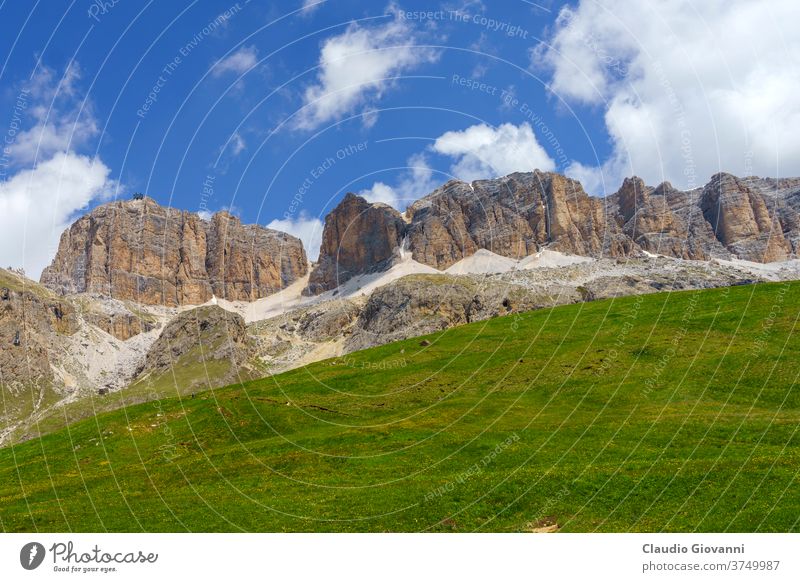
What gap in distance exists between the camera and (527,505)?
31.7 meters

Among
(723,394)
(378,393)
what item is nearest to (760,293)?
(723,394)

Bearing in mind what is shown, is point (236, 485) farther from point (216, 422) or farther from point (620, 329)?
point (620, 329)

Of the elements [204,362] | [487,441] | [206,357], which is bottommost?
[487,441]

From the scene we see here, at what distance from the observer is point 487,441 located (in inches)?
1796
